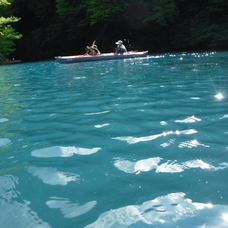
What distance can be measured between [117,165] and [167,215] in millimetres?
777

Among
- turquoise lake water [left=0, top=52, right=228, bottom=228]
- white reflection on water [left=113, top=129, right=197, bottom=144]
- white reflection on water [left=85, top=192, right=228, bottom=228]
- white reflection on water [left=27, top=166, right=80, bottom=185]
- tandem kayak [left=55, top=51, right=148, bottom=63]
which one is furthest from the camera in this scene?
tandem kayak [left=55, top=51, right=148, bottom=63]

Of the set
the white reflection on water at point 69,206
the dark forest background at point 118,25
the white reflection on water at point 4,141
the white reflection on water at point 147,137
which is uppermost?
the dark forest background at point 118,25

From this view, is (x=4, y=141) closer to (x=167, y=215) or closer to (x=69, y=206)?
(x=69, y=206)

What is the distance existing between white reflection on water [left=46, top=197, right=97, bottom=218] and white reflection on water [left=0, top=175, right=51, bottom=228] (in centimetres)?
13

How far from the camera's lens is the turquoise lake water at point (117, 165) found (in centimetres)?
168

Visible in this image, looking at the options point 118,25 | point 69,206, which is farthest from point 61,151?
point 118,25

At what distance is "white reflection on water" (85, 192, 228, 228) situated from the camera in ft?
5.14

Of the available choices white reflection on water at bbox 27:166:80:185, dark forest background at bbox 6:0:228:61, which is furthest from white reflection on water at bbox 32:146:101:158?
dark forest background at bbox 6:0:228:61

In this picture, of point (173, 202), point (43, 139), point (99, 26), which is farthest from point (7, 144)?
point (99, 26)

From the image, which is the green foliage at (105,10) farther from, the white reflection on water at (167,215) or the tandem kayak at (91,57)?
the white reflection on water at (167,215)

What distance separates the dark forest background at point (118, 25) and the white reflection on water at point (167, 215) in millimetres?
20060

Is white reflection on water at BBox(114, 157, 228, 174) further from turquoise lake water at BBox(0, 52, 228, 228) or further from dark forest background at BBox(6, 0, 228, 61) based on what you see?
dark forest background at BBox(6, 0, 228, 61)

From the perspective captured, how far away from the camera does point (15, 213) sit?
1.74 meters

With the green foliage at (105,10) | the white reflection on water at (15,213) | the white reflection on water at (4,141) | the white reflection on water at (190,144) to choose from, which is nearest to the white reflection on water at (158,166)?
the white reflection on water at (190,144)
